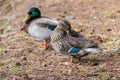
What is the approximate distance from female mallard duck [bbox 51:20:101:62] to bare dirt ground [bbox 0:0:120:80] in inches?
8.6

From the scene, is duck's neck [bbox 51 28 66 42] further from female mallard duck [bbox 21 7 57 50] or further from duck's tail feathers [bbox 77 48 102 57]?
female mallard duck [bbox 21 7 57 50]

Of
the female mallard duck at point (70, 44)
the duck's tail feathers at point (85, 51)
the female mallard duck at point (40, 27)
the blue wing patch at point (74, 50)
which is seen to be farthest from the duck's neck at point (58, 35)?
the female mallard duck at point (40, 27)

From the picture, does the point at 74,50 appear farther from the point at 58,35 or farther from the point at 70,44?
the point at 58,35

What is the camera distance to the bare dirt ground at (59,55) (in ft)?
23.0

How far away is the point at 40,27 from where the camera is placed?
9.08 metres

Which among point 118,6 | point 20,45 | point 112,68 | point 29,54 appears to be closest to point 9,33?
point 20,45

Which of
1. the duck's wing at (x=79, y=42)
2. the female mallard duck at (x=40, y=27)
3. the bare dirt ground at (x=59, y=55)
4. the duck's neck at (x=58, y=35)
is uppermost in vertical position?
the duck's neck at (x=58, y=35)

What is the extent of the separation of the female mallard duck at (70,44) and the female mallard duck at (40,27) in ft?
3.43

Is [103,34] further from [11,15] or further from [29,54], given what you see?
[11,15]

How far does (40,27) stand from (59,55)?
1.06 metres

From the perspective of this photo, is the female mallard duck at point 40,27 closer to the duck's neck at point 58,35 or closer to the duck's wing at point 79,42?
the duck's neck at point 58,35

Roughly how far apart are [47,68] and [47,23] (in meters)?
1.82

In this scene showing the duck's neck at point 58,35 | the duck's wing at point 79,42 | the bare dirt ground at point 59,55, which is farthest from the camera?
the duck's neck at point 58,35

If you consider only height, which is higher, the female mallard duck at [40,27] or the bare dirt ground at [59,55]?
the female mallard duck at [40,27]
